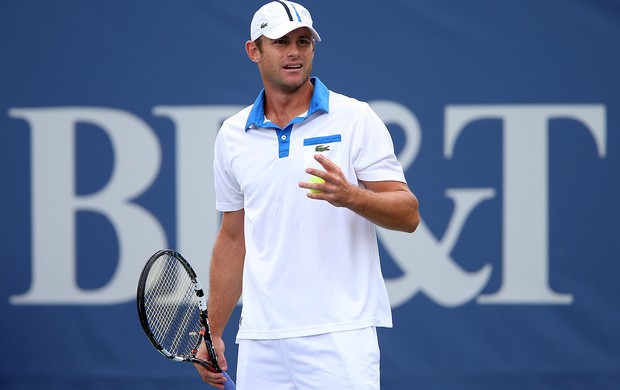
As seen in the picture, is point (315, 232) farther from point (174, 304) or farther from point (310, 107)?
point (174, 304)

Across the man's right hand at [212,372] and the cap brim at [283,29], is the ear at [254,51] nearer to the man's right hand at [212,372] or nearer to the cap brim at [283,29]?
the cap brim at [283,29]

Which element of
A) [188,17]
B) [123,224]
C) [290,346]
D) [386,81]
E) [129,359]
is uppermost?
[188,17]

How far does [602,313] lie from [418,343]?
83 cm

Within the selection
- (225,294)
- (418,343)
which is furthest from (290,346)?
(418,343)

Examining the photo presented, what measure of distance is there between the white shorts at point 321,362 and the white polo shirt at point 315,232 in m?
0.03

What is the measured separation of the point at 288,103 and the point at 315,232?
39 cm

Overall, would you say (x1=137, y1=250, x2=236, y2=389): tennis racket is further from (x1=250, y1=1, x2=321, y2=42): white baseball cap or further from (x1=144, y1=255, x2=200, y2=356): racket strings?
(x1=250, y1=1, x2=321, y2=42): white baseball cap

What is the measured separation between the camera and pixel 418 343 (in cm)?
479

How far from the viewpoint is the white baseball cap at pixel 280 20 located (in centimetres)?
290

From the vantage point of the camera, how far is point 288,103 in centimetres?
298

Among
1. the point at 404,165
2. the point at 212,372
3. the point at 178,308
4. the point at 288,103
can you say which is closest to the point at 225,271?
the point at 178,308

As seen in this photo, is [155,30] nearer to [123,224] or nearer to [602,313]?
[123,224]

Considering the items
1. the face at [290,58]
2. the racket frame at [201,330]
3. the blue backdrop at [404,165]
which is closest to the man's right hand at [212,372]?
the racket frame at [201,330]

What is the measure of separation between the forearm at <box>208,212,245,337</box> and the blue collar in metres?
0.39
